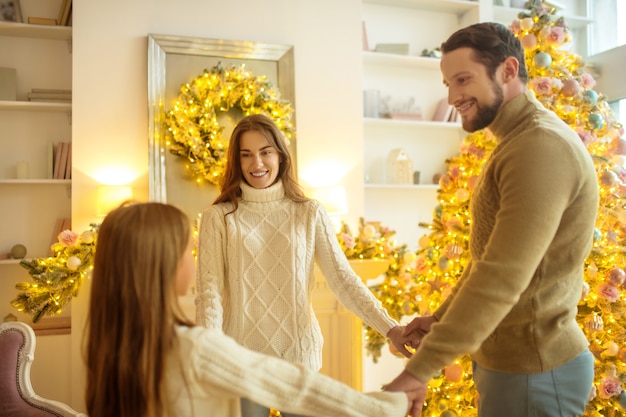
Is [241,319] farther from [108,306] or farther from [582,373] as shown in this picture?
[582,373]

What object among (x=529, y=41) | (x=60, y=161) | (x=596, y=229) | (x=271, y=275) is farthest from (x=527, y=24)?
(x=60, y=161)

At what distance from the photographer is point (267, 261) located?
1935 mm

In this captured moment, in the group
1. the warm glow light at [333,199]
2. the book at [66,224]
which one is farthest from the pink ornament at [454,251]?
the book at [66,224]

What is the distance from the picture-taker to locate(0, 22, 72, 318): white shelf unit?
3.77 m

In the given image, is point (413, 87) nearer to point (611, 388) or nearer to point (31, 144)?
point (611, 388)

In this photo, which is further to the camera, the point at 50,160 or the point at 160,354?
the point at 50,160

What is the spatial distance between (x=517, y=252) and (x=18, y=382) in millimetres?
2145

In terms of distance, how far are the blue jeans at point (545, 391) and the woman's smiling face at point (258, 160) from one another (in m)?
1.03

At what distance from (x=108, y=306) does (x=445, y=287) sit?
2.05 meters

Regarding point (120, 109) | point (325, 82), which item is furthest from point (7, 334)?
point (325, 82)

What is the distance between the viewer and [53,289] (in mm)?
3125

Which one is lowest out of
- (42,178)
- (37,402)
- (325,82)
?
(37,402)

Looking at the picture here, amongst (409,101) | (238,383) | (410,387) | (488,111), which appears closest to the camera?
(238,383)

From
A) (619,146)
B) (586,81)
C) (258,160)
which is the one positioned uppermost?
(586,81)
